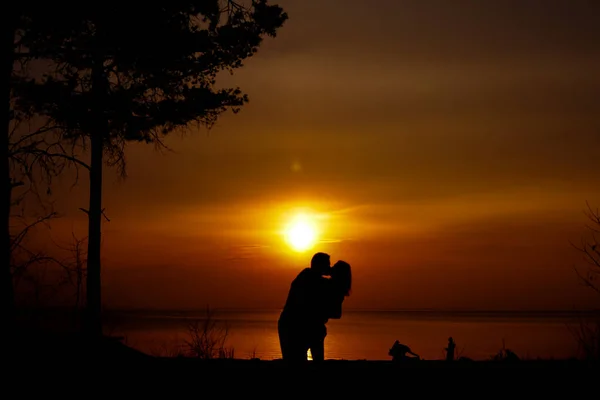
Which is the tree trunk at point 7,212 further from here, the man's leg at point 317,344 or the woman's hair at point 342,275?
the woman's hair at point 342,275

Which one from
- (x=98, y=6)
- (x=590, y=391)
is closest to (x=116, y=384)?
(x=590, y=391)

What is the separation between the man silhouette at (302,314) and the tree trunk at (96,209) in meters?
7.94

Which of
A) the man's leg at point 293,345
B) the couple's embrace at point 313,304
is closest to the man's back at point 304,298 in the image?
the couple's embrace at point 313,304

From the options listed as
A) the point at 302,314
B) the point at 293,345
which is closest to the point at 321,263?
the point at 302,314

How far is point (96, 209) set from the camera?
59.8 feet

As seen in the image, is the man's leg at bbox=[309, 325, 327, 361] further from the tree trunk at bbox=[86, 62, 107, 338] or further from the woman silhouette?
the tree trunk at bbox=[86, 62, 107, 338]

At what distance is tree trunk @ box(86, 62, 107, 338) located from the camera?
17656 millimetres

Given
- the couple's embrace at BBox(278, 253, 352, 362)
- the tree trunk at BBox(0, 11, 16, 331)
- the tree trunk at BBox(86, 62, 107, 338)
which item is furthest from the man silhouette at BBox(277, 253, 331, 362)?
the tree trunk at BBox(86, 62, 107, 338)

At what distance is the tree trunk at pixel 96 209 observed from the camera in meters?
17.7

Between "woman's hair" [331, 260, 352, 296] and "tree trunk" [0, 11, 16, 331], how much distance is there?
526cm

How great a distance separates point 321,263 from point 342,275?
1.13 feet

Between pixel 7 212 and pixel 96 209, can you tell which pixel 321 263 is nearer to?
pixel 7 212

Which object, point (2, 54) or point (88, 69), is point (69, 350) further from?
point (88, 69)

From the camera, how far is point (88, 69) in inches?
701
